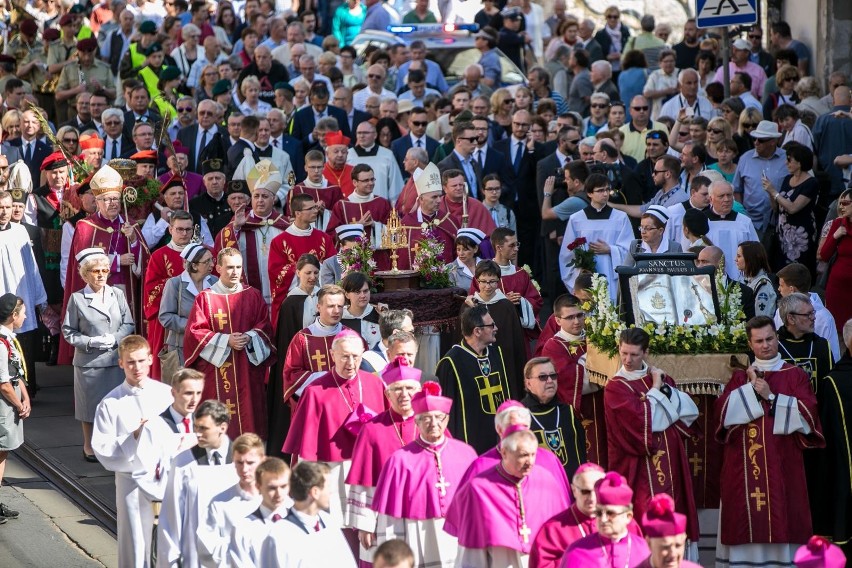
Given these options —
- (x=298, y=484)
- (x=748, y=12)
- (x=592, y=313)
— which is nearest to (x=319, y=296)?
(x=592, y=313)

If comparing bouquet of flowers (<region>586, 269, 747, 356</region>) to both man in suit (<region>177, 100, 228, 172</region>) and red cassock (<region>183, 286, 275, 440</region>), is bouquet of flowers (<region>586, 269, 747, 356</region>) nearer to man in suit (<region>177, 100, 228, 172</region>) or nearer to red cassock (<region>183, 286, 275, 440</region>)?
red cassock (<region>183, 286, 275, 440</region>)

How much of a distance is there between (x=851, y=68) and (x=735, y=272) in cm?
706

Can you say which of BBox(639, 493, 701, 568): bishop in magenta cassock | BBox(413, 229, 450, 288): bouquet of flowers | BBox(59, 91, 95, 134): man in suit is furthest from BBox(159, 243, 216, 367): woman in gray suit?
BBox(59, 91, 95, 134): man in suit

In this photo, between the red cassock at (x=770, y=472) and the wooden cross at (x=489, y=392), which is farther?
the wooden cross at (x=489, y=392)

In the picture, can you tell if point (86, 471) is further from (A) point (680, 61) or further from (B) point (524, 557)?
(A) point (680, 61)

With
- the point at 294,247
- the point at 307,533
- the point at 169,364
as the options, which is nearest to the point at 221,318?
the point at 169,364

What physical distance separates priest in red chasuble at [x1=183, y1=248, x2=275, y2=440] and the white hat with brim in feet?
17.9

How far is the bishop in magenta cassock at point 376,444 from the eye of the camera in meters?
9.84

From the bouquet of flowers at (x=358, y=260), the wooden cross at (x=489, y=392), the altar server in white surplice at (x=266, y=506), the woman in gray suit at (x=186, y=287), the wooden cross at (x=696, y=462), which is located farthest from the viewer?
the woman in gray suit at (x=186, y=287)

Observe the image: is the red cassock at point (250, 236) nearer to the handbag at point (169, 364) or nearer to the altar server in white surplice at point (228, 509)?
the handbag at point (169, 364)

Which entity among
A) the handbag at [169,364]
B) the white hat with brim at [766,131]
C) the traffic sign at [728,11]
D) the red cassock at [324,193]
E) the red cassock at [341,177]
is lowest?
the handbag at [169,364]

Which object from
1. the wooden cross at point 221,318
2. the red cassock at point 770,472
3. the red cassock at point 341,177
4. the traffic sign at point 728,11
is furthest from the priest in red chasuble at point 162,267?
the red cassock at point 770,472

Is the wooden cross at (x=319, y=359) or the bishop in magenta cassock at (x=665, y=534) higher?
the wooden cross at (x=319, y=359)

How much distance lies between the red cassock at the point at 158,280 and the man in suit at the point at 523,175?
4.55 metres
